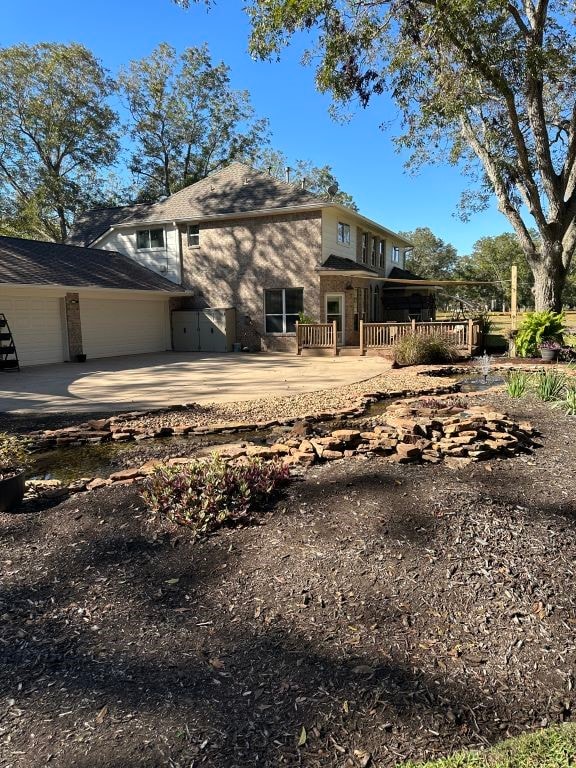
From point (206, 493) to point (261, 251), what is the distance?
18.6m

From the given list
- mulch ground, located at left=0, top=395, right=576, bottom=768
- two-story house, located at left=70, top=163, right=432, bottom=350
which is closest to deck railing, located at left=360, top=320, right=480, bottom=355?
two-story house, located at left=70, top=163, right=432, bottom=350

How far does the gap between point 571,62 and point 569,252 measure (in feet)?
18.0

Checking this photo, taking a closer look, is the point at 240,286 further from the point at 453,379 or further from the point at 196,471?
the point at 196,471

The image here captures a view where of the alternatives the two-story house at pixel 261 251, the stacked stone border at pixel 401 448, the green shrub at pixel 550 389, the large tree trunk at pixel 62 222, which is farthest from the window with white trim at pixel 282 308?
the large tree trunk at pixel 62 222

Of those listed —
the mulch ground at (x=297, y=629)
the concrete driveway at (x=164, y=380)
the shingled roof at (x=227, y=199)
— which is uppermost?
the shingled roof at (x=227, y=199)

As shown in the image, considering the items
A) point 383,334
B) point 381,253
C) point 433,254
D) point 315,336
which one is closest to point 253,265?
point 315,336

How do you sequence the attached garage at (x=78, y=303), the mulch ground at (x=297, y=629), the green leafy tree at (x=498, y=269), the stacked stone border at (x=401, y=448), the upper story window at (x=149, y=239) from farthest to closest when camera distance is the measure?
the green leafy tree at (x=498, y=269) < the upper story window at (x=149, y=239) < the attached garage at (x=78, y=303) < the stacked stone border at (x=401, y=448) < the mulch ground at (x=297, y=629)

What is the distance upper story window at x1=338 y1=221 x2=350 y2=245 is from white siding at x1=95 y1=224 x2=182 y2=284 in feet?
24.1

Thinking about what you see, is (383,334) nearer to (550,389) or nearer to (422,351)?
(422,351)

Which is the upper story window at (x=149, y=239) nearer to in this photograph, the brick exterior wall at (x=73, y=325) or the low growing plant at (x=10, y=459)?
the brick exterior wall at (x=73, y=325)

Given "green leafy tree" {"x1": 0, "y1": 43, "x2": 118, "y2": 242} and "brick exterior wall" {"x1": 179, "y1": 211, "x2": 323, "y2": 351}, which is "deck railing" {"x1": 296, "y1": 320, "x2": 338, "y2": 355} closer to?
"brick exterior wall" {"x1": 179, "y1": 211, "x2": 323, "y2": 351}

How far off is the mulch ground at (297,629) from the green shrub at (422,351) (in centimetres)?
1086

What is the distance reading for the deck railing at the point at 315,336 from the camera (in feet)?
61.2

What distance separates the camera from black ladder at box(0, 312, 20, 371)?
14.6m
